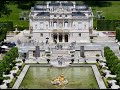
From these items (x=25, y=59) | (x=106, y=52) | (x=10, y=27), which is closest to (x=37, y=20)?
(x=10, y=27)

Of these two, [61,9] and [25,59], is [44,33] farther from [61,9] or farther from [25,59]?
[25,59]

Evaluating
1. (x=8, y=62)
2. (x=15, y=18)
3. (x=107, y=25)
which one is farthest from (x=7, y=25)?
(x=8, y=62)

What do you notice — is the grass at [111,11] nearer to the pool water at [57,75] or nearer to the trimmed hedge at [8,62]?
the trimmed hedge at [8,62]

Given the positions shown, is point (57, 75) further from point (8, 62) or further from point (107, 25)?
point (107, 25)

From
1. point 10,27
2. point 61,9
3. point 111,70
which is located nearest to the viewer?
point 111,70

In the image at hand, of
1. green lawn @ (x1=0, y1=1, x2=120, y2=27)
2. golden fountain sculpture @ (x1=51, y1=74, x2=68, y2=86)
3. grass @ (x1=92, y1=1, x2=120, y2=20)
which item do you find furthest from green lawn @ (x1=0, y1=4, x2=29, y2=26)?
golden fountain sculpture @ (x1=51, y1=74, x2=68, y2=86)

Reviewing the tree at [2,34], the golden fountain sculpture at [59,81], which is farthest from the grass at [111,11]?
the golden fountain sculpture at [59,81]

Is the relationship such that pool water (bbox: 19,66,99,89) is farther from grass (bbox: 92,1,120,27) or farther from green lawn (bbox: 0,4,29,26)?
grass (bbox: 92,1,120,27)

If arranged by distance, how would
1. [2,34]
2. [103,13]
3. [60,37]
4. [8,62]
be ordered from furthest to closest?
[103,13] < [2,34] < [60,37] < [8,62]

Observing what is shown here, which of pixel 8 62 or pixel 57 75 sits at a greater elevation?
pixel 8 62
